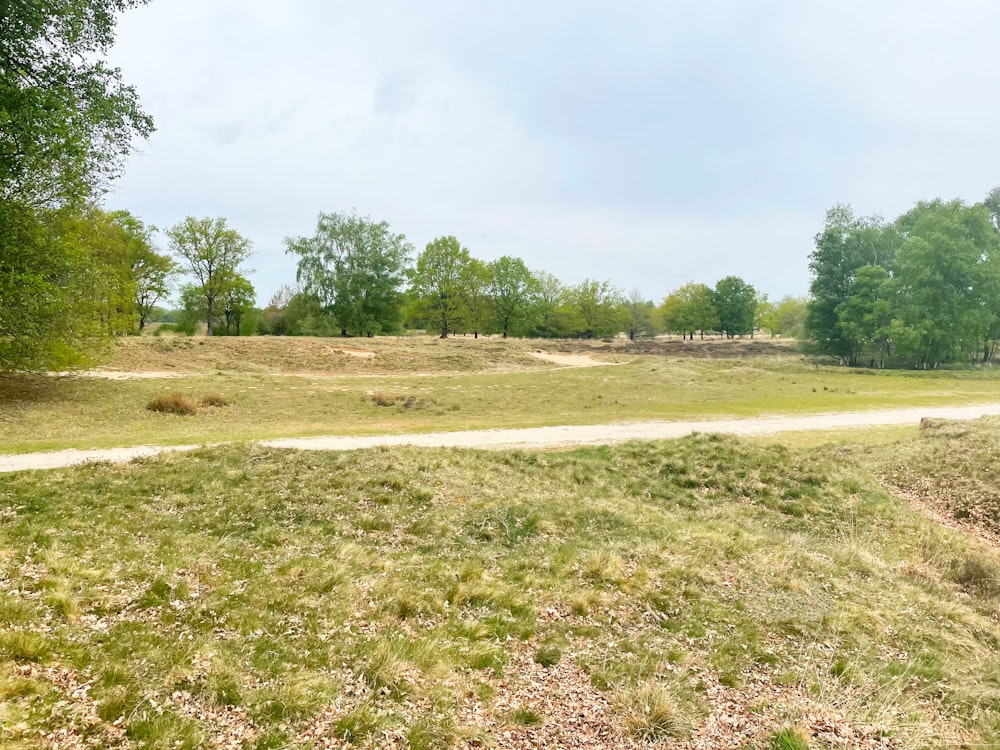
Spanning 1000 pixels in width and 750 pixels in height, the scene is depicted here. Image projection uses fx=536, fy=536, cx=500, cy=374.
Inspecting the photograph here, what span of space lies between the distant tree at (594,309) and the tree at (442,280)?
23868 millimetres

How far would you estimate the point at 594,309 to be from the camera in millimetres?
87125

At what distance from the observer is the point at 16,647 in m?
4.54

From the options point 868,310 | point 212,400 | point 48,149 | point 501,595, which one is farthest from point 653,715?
point 868,310

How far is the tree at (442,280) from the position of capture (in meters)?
68.2

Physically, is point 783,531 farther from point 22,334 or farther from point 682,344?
point 682,344

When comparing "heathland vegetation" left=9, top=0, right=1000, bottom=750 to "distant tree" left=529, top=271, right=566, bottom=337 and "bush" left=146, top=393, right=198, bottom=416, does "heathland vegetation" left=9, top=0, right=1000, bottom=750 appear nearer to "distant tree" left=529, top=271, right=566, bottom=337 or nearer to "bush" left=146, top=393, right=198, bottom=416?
"bush" left=146, top=393, right=198, bottom=416

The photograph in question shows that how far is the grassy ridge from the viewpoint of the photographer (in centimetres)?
465

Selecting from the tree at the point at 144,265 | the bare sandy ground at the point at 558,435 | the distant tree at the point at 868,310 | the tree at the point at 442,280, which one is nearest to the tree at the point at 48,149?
the bare sandy ground at the point at 558,435

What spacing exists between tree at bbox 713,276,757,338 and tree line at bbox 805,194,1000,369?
31465mm

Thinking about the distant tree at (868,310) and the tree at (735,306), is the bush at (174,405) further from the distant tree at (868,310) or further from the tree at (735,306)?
the tree at (735,306)

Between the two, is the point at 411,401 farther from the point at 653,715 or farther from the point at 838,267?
the point at 838,267

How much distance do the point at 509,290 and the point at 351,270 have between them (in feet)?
89.5

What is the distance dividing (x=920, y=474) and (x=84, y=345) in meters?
31.1

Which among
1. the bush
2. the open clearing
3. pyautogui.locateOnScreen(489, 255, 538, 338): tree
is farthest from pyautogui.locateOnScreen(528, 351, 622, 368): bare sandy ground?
the open clearing
